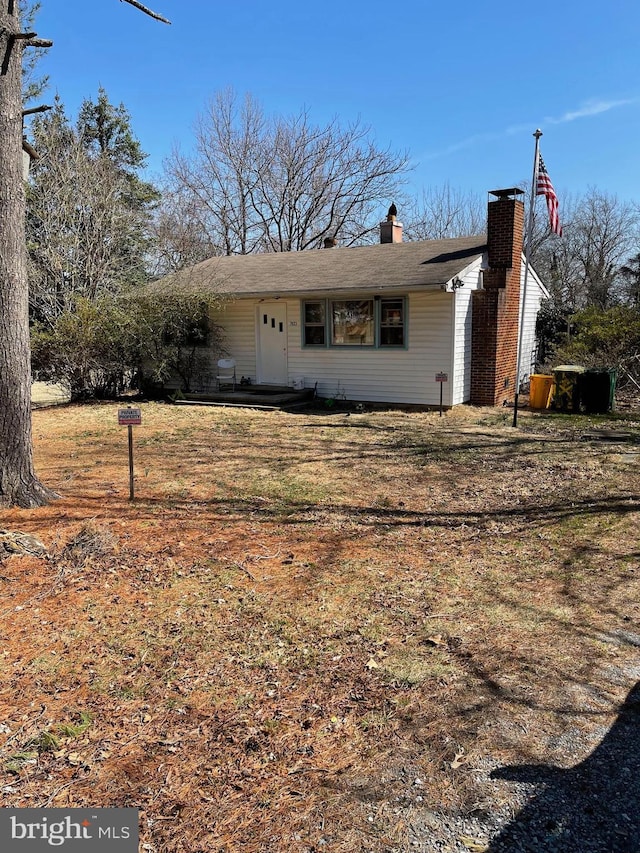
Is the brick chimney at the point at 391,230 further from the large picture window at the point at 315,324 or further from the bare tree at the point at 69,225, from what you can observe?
the bare tree at the point at 69,225

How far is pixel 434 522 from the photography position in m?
5.81

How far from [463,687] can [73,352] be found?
1323 centimetres

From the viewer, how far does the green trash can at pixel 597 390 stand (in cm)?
1235

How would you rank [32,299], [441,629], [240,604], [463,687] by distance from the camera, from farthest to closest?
[32,299] < [240,604] < [441,629] < [463,687]

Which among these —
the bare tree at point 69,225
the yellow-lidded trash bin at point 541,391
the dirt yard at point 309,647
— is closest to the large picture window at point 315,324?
the yellow-lidded trash bin at point 541,391

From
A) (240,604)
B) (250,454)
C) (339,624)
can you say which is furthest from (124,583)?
(250,454)

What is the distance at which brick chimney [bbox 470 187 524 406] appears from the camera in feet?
42.1

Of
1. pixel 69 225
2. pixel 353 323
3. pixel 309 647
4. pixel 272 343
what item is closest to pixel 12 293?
pixel 309 647

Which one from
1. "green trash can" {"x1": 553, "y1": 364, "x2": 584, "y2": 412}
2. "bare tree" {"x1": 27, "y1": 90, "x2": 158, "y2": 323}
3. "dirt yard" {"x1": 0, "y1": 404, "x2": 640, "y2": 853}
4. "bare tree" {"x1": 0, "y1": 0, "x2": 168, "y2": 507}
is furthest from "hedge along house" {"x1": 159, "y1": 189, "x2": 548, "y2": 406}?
"bare tree" {"x1": 0, "y1": 0, "x2": 168, "y2": 507}

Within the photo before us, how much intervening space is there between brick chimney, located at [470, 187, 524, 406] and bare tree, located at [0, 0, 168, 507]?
914cm

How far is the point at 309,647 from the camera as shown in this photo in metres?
3.54

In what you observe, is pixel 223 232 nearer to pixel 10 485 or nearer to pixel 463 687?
pixel 10 485

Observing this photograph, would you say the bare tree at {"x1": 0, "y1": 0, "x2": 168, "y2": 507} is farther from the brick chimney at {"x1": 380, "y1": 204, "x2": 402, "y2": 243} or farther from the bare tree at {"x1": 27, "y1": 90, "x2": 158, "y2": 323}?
the bare tree at {"x1": 27, "y1": 90, "x2": 158, "y2": 323}

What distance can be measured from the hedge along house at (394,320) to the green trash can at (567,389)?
1221 millimetres
